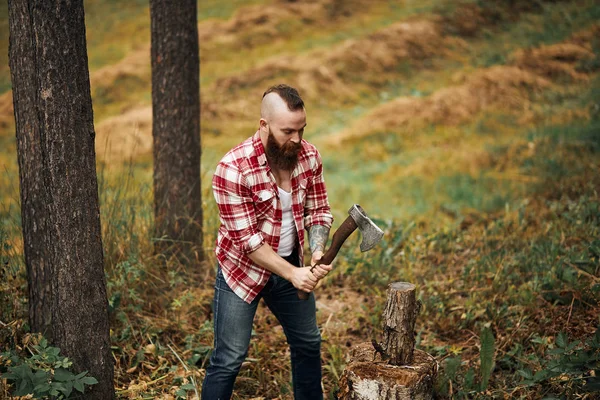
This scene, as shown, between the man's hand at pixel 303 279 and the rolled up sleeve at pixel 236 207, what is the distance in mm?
238

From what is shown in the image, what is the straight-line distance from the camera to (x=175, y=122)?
4.87 metres

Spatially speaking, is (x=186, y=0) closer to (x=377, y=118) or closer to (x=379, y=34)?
(x=377, y=118)

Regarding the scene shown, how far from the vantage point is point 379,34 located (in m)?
14.5

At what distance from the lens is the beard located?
2.84 meters

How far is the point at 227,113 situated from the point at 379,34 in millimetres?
5298

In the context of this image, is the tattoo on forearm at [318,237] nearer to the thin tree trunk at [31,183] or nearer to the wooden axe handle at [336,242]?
the wooden axe handle at [336,242]

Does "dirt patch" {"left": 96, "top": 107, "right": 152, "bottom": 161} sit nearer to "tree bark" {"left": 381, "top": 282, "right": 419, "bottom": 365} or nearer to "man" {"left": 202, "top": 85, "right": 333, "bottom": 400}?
"man" {"left": 202, "top": 85, "right": 333, "bottom": 400}

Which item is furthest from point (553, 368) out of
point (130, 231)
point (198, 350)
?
point (130, 231)

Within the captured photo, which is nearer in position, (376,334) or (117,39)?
(376,334)

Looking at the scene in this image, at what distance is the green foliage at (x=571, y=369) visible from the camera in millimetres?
2885

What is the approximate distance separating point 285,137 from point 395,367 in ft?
4.48

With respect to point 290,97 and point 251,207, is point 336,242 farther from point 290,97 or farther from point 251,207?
point 290,97

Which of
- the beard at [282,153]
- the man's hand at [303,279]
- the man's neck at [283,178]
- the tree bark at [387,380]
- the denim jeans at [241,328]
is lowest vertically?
the tree bark at [387,380]

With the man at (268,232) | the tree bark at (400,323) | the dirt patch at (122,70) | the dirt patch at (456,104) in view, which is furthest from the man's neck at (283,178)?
the dirt patch at (122,70)
